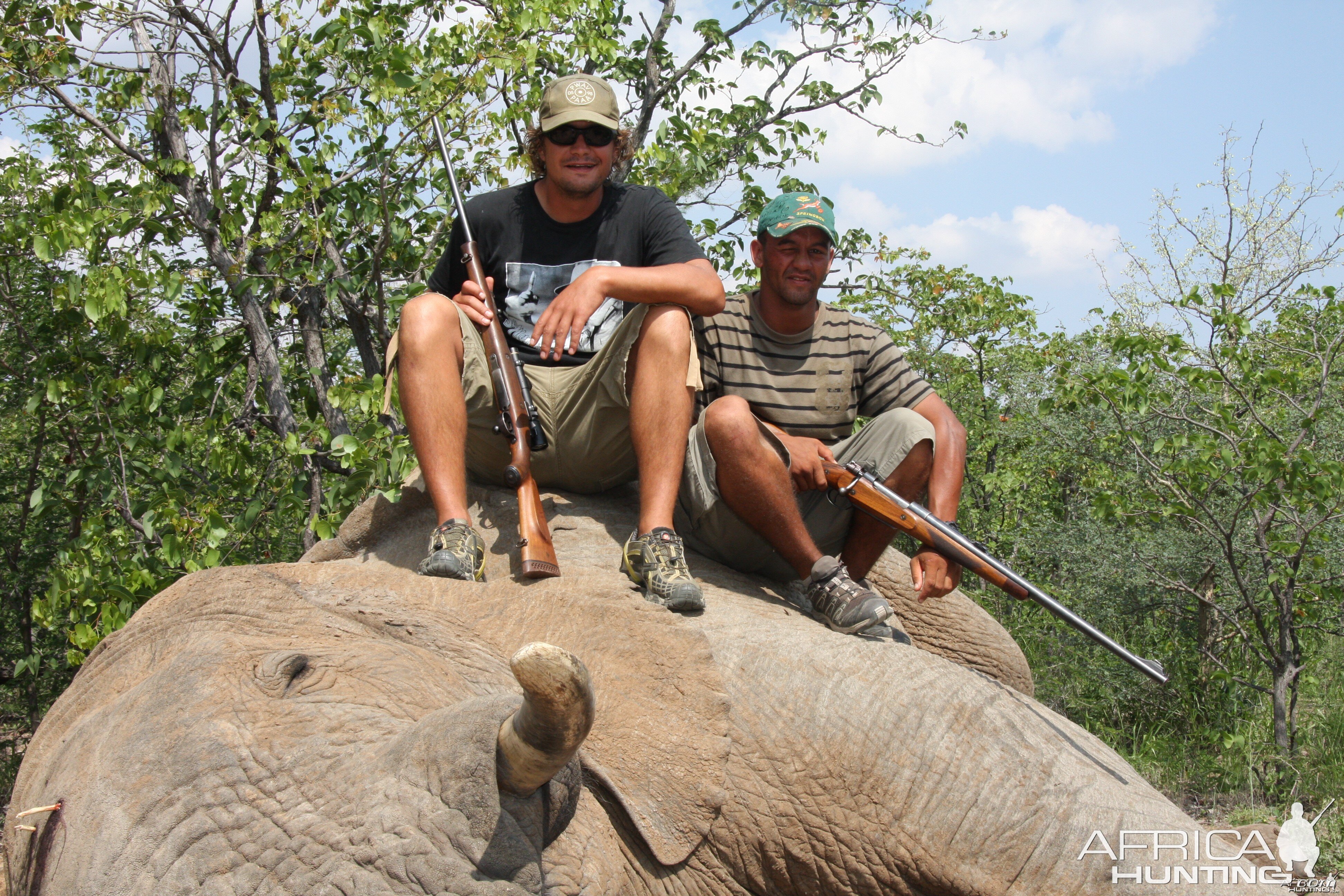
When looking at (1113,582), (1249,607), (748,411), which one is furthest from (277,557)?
(1249,607)

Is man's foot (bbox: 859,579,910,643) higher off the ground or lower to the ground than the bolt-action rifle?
lower

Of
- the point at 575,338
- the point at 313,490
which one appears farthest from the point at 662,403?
the point at 313,490

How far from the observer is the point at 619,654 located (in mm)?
2680

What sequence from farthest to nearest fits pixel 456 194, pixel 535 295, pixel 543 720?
pixel 456 194 → pixel 535 295 → pixel 543 720

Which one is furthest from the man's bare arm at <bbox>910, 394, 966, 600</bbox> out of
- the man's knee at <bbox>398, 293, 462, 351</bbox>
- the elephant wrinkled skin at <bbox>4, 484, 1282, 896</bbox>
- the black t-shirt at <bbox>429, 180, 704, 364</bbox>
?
the man's knee at <bbox>398, 293, 462, 351</bbox>

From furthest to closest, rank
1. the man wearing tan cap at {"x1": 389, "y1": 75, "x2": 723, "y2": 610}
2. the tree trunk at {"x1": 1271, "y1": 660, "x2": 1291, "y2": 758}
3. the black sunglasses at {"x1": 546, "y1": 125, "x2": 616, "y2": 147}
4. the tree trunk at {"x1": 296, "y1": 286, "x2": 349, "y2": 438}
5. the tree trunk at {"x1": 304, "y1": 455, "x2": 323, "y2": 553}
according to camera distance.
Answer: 1. the tree trunk at {"x1": 296, "y1": 286, "x2": 349, "y2": 438}
2. the tree trunk at {"x1": 304, "y1": 455, "x2": 323, "y2": 553}
3. the tree trunk at {"x1": 1271, "y1": 660, "x2": 1291, "y2": 758}
4. the black sunglasses at {"x1": 546, "y1": 125, "x2": 616, "y2": 147}
5. the man wearing tan cap at {"x1": 389, "y1": 75, "x2": 723, "y2": 610}

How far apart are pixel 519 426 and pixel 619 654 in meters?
0.94

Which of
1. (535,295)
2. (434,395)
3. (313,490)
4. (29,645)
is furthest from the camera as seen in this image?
(29,645)

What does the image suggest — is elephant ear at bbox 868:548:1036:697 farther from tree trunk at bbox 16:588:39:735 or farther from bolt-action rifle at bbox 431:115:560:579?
tree trunk at bbox 16:588:39:735

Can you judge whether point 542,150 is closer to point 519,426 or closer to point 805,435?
point 519,426

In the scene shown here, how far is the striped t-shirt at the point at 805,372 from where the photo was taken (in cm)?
379

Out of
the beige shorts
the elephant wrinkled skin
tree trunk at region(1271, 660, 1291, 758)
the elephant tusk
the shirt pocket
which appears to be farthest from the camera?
tree trunk at region(1271, 660, 1291, 758)

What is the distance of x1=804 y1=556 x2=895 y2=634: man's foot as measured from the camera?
3.13 metres

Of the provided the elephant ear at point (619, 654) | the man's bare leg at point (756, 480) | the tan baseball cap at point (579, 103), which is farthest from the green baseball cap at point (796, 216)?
the elephant ear at point (619, 654)
